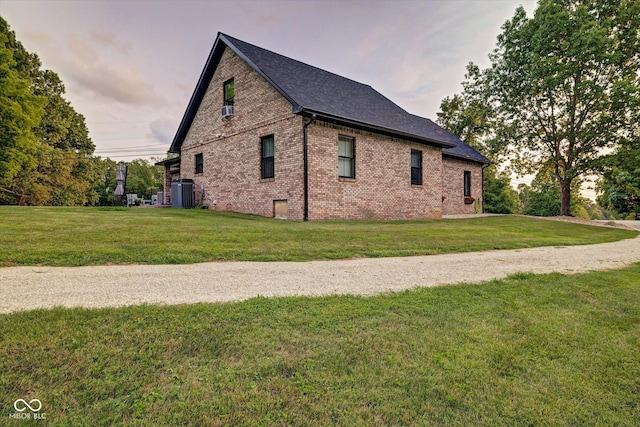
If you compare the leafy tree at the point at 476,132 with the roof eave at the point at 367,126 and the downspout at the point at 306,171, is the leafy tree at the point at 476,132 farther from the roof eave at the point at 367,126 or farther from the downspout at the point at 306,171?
the downspout at the point at 306,171

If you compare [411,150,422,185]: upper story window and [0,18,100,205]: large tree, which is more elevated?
[0,18,100,205]: large tree

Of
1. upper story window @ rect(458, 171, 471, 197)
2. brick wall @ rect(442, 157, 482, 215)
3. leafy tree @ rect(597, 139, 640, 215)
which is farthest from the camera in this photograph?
upper story window @ rect(458, 171, 471, 197)

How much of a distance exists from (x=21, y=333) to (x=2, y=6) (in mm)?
17160

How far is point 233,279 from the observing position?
4.23 m

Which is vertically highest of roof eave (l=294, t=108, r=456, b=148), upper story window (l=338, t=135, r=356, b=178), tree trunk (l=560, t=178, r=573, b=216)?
roof eave (l=294, t=108, r=456, b=148)

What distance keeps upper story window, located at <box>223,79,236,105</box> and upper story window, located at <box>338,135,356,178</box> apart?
5.89 metres

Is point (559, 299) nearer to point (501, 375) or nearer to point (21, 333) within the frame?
point (501, 375)

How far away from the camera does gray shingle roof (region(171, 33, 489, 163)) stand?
1194 centimetres

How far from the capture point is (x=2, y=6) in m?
12.8

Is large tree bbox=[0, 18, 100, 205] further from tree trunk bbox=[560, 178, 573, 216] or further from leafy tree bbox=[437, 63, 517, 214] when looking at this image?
tree trunk bbox=[560, 178, 573, 216]

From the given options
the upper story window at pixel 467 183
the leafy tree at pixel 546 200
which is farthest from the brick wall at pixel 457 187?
the leafy tree at pixel 546 200

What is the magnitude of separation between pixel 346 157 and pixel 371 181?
1.51 m

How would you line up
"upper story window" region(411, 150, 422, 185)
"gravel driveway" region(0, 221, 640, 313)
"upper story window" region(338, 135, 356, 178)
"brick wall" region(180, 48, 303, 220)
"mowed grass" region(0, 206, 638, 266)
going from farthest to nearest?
1. "upper story window" region(411, 150, 422, 185)
2. "upper story window" region(338, 135, 356, 178)
3. "brick wall" region(180, 48, 303, 220)
4. "mowed grass" region(0, 206, 638, 266)
5. "gravel driveway" region(0, 221, 640, 313)

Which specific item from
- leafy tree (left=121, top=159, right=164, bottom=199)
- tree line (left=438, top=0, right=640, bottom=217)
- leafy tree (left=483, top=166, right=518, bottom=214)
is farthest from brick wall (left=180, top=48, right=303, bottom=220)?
leafy tree (left=121, top=159, right=164, bottom=199)
